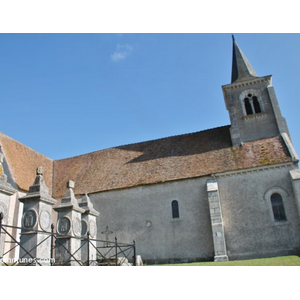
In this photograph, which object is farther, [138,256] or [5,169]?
[5,169]

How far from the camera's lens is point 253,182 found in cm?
1739

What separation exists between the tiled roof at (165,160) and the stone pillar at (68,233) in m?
8.79

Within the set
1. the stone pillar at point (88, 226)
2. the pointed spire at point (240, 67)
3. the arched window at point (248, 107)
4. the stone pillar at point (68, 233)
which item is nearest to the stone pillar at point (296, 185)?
the arched window at point (248, 107)

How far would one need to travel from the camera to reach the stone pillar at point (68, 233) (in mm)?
9797

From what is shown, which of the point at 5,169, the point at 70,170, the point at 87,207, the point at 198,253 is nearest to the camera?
the point at 87,207

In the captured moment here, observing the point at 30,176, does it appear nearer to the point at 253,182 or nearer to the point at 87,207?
the point at 87,207

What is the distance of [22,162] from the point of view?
21797 millimetres

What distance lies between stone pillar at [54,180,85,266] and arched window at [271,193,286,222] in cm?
→ 1116

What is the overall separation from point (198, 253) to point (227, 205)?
127 inches

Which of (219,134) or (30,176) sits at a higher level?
(219,134)

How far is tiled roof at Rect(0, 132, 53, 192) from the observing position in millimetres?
19828

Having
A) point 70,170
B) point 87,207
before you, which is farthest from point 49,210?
point 70,170

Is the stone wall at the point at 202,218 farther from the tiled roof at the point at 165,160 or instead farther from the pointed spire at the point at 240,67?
the pointed spire at the point at 240,67

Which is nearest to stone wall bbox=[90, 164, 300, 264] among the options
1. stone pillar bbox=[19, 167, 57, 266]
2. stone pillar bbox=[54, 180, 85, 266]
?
stone pillar bbox=[54, 180, 85, 266]
